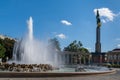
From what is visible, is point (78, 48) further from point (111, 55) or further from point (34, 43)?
point (34, 43)

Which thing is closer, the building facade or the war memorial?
the war memorial

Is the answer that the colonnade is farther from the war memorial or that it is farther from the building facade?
the war memorial

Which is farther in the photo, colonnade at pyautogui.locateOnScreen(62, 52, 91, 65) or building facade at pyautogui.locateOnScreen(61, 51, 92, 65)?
colonnade at pyautogui.locateOnScreen(62, 52, 91, 65)

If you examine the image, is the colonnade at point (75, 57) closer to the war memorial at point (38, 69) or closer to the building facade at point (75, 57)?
the building facade at point (75, 57)

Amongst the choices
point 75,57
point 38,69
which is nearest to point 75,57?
point 75,57

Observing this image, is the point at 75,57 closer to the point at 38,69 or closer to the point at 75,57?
the point at 75,57

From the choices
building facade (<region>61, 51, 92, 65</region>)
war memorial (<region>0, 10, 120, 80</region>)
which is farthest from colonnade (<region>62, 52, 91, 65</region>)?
war memorial (<region>0, 10, 120, 80</region>)

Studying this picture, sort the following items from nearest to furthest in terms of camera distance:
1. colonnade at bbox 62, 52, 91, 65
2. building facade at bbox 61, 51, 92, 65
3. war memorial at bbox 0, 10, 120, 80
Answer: war memorial at bbox 0, 10, 120, 80 < building facade at bbox 61, 51, 92, 65 < colonnade at bbox 62, 52, 91, 65

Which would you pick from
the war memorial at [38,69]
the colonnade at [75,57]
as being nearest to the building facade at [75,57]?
the colonnade at [75,57]

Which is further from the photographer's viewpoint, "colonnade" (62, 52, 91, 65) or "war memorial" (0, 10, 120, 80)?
"colonnade" (62, 52, 91, 65)

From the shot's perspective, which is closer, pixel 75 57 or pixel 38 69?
pixel 38 69

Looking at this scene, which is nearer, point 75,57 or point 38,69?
point 38,69

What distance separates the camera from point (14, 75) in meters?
27.5

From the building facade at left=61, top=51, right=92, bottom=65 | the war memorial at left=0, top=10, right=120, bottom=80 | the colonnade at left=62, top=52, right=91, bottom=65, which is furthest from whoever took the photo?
the colonnade at left=62, top=52, right=91, bottom=65
